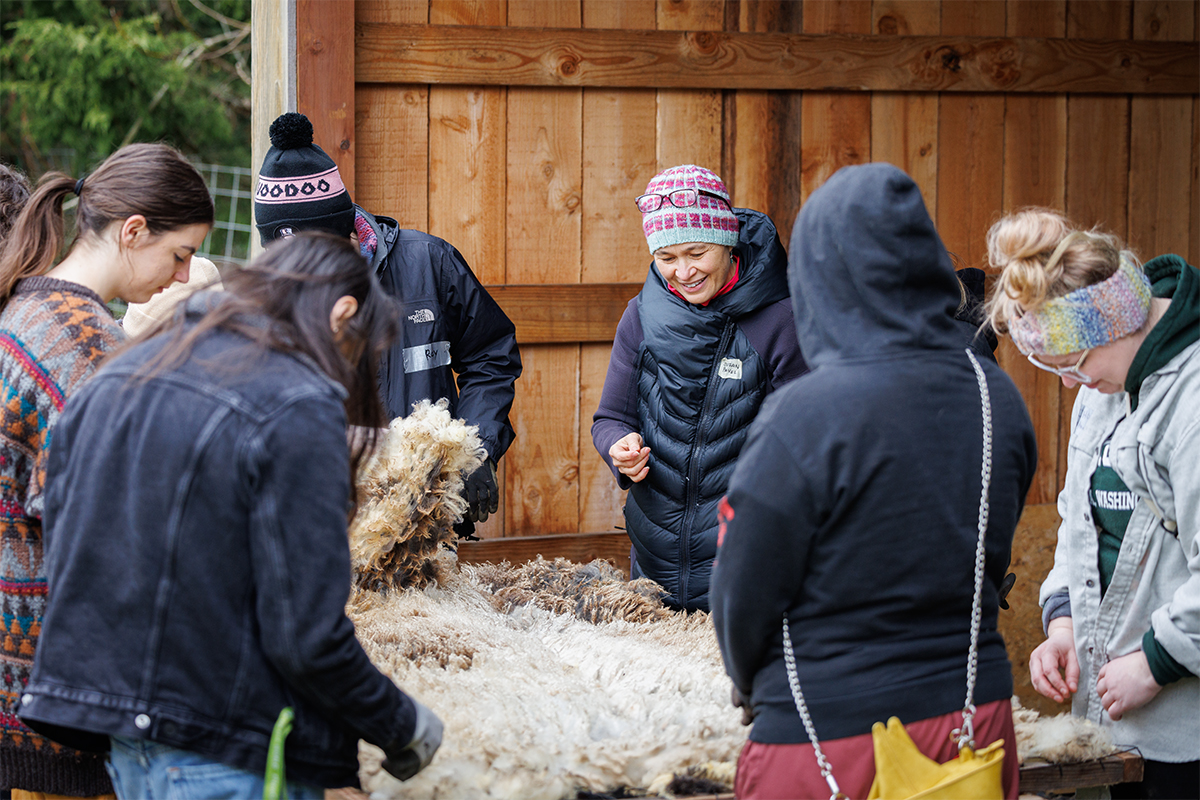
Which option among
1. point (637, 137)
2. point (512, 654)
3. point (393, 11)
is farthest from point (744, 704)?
point (393, 11)

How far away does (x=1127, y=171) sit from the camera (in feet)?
14.6

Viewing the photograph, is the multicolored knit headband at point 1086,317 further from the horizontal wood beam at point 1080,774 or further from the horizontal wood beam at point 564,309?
the horizontal wood beam at point 564,309

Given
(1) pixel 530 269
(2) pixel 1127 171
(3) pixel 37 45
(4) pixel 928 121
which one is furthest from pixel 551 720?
(3) pixel 37 45

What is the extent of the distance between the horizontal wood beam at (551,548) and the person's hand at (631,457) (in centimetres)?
109

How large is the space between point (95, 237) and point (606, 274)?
2.20 meters

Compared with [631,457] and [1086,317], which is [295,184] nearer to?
[631,457]

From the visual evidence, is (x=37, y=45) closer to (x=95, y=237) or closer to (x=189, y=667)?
(x=95, y=237)

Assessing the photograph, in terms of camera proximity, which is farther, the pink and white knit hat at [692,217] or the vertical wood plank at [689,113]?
the vertical wood plank at [689,113]

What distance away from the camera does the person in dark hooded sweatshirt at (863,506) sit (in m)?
1.44

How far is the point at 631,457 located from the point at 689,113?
5.74 ft

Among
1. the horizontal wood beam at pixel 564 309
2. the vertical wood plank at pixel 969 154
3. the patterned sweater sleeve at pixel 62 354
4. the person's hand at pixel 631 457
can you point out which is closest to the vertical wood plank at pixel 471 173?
the horizontal wood beam at pixel 564 309

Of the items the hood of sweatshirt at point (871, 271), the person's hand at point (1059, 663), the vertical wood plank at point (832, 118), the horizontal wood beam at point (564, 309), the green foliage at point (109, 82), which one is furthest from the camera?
the green foliage at point (109, 82)

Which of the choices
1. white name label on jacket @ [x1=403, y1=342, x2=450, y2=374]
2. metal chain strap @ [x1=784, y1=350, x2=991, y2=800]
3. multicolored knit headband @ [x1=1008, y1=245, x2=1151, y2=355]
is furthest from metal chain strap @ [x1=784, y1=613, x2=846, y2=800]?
white name label on jacket @ [x1=403, y1=342, x2=450, y2=374]

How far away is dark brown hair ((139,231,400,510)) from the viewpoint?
142 cm
